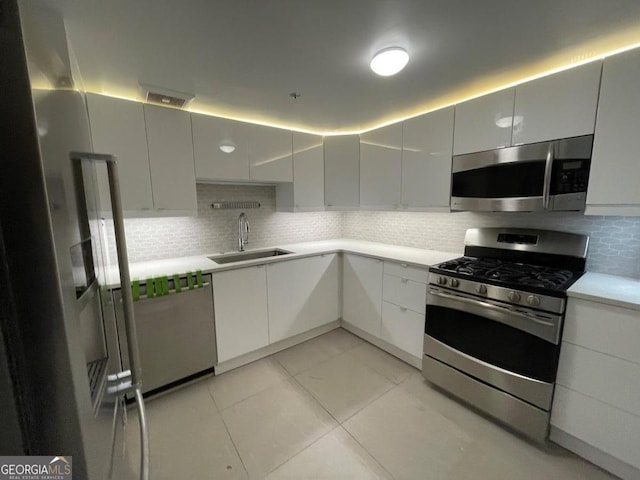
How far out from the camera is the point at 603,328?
1408 millimetres

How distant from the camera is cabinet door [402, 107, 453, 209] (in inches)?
88.4

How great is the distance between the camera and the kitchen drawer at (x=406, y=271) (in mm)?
2209

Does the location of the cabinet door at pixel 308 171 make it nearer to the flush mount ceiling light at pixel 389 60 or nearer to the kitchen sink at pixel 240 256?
the kitchen sink at pixel 240 256

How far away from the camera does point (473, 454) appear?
5.19ft

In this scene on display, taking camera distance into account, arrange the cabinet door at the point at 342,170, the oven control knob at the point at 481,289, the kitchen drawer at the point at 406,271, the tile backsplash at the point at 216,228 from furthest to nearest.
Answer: the cabinet door at the point at 342,170, the tile backsplash at the point at 216,228, the kitchen drawer at the point at 406,271, the oven control knob at the point at 481,289


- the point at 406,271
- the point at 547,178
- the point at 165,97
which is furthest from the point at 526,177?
the point at 165,97

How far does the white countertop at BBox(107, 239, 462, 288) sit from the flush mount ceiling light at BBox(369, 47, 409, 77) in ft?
4.72

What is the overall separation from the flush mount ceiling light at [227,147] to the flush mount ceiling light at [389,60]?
142 centimetres

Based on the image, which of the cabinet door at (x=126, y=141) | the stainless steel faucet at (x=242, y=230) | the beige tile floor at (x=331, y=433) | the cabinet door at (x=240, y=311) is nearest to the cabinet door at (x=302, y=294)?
the cabinet door at (x=240, y=311)

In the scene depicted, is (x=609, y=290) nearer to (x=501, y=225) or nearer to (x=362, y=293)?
(x=501, y=225)

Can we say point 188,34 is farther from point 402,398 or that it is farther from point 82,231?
point 402,398

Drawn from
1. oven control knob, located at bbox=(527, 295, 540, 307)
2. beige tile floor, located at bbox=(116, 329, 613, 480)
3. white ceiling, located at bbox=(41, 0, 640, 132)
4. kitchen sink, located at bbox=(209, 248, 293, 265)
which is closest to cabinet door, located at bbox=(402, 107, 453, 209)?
white ceiling, located at bbox=(41, 0, 640, 132)

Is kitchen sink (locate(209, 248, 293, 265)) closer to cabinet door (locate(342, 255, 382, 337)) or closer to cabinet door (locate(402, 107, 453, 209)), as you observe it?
cabinet door (locate(342, 255, 382, 337))

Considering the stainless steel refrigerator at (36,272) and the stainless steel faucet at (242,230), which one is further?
the stainless steel faucet at (242,230)
